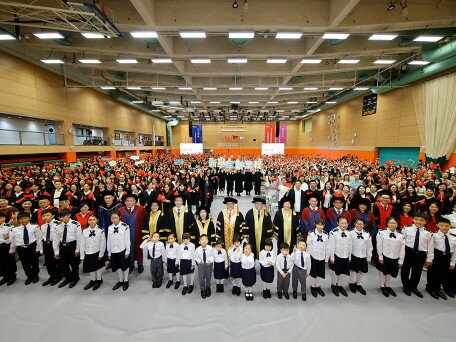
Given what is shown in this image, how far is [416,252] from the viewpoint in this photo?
166 inches

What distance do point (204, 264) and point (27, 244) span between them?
398 centimetres

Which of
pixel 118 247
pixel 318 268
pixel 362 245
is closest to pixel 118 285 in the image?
pixel 118 247

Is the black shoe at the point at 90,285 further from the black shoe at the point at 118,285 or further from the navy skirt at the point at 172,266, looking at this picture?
the navy skirt at the point at 172,266

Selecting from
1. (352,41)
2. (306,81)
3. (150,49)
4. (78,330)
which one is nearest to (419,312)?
(78,330)

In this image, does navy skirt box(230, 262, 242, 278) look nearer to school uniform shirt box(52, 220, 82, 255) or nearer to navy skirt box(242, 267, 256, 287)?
navy skirt box(242, 267, 256, 287)

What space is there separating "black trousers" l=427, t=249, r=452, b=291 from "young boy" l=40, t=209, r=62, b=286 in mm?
8056

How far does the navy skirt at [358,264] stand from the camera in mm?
4297

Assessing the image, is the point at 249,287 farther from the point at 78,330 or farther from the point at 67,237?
the point at 67,237

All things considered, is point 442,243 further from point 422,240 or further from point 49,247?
point 49,247

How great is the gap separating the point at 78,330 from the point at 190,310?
182 cm

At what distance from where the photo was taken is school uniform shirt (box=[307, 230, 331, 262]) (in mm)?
4250

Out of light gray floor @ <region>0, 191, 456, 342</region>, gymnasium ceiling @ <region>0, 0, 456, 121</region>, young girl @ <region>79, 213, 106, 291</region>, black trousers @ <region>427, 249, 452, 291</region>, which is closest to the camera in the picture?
light gray floor @ <region>0, 191, 456, 342</region>

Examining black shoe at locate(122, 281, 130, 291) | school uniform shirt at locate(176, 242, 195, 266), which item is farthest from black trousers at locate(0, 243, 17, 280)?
school uniform shirt at locate(176, 242, 195, 266)

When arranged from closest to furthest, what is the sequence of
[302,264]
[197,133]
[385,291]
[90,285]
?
[302,264]
[385,291]
[90,285]
[197,133]
